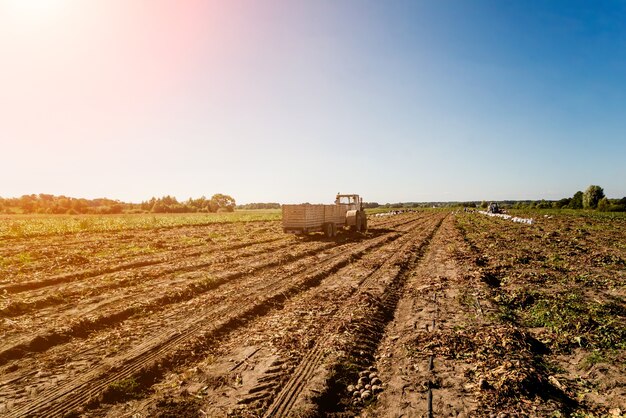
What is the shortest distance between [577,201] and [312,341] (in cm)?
9934

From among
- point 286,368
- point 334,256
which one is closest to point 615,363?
point 286,368

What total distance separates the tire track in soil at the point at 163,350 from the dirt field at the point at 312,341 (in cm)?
3

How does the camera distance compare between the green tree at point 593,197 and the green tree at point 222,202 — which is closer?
the green tree at point 593,197

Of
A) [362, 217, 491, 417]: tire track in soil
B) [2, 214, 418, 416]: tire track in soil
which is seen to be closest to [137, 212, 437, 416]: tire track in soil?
[2, 214, 418, 416]: tire track in soil

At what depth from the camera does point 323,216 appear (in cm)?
2294

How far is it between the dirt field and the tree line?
68.0 meters

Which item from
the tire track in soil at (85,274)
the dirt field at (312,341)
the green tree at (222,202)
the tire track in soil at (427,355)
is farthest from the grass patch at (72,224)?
the green tree at (222,202)

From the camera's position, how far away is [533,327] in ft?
23.0

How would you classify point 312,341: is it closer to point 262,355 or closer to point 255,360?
point 262,355

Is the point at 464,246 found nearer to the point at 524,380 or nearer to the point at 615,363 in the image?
the point at 615,363

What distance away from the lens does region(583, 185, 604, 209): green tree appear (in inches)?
2913

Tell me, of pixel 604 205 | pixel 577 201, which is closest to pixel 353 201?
pixel 604 205

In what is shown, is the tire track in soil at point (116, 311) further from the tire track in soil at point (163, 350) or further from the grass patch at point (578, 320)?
the grass patch at point (578, 320)

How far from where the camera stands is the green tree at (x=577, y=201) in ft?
261
